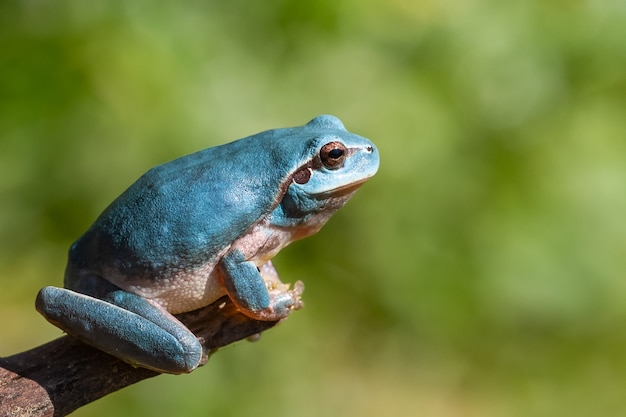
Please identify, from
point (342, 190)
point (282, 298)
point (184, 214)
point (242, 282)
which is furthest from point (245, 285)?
point (342, 190)

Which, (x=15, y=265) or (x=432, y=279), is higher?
(x=15, y=265)

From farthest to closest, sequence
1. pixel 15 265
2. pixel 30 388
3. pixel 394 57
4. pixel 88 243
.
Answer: pixel 394 57 < pixel 15 265 < pixel 88 243 < pixel 30 388

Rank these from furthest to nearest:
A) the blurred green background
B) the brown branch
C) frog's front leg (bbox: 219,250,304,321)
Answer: the blurred green background, frog's front leg (bbox: 219,250,304,321), the brown branch

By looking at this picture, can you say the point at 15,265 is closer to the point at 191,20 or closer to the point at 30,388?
the point at 191,20

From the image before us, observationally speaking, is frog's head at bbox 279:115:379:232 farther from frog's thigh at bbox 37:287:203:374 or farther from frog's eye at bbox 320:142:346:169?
frog's thigh at bbox 37:287:203:374

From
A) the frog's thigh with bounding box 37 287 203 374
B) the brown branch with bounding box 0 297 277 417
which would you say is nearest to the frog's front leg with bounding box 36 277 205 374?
the frog's thigh with bounding box 37 287 203 374

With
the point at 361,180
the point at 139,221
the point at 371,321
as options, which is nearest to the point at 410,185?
the point at 371,321

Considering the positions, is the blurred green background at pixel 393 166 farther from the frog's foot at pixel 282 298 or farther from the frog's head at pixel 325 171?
the frog's head at pixel 325 171

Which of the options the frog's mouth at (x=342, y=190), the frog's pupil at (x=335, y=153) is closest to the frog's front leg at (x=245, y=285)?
the frog's mouth at (x=342, y=190)
